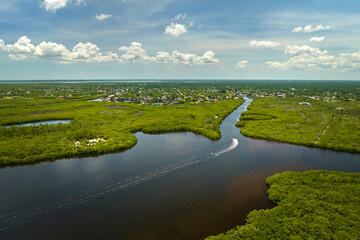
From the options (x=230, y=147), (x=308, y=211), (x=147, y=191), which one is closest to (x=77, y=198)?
(x=147, y=191)

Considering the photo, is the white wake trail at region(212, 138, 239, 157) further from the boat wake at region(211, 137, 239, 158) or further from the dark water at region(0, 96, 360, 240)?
the dark water at region(0, 96, 360, 240)

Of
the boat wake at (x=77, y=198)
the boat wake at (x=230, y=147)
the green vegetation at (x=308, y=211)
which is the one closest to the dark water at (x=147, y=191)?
the boat wake at (x=77, y=198)

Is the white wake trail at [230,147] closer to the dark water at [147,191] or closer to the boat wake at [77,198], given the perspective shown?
the dark water at [147,191]

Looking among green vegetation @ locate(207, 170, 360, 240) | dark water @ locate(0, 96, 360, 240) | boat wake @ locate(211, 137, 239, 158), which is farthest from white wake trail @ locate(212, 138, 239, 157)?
green vegetation @ locate(207, 170, 360, 240)

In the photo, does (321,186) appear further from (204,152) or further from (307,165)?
(204,152)

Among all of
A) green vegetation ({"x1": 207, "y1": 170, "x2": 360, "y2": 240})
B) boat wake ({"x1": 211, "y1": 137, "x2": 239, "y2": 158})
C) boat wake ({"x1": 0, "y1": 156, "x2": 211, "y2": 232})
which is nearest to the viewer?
green vegetation ({"x1": 207, "y1": 170, "x2": 360, "y2": 240})

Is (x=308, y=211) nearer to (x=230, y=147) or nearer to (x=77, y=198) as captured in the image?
(x=230, y=147)
